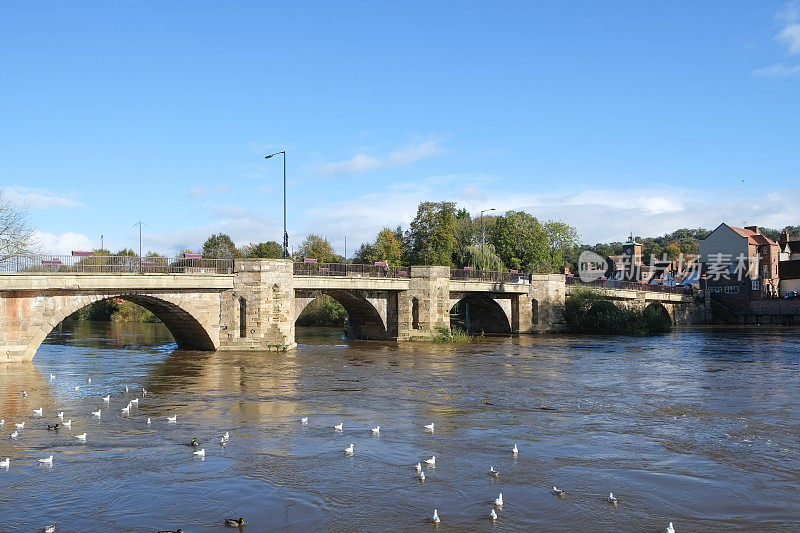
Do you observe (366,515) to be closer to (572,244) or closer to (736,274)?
(572,244)

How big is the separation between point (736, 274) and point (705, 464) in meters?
88.8

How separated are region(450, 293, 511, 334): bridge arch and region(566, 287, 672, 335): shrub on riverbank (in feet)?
20.8

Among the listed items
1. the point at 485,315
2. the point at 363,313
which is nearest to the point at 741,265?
the point at 485,315

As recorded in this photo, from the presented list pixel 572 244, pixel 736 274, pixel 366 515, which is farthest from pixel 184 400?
pixel 736 274

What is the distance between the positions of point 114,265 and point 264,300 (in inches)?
325

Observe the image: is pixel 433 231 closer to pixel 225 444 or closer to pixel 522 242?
pixel 522 242

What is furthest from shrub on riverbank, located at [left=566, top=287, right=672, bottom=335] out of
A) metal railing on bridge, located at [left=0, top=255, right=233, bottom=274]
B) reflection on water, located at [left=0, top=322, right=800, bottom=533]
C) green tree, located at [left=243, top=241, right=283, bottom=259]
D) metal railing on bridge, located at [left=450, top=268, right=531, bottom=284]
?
green tree, located at [left=243, top=241, right=283, bottom=259]

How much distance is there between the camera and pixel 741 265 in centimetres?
9225

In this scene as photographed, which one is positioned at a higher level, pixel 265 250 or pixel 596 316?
pixel 265 250

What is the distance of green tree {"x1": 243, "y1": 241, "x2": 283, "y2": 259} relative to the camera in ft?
304

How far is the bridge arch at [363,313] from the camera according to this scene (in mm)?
46469

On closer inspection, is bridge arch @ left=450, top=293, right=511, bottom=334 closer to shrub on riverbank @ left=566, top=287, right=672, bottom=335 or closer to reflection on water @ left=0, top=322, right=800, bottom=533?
shrub on riverbank @ left=566, top=287, right=672, bottom=335

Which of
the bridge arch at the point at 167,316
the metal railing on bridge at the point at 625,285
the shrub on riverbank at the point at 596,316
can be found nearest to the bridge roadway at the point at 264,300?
the bridge arch at the point at 167,316

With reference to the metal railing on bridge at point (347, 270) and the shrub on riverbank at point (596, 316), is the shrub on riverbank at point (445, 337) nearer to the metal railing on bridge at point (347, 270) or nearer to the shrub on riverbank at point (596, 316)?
the metal railing on bridge at point (347, 270)
